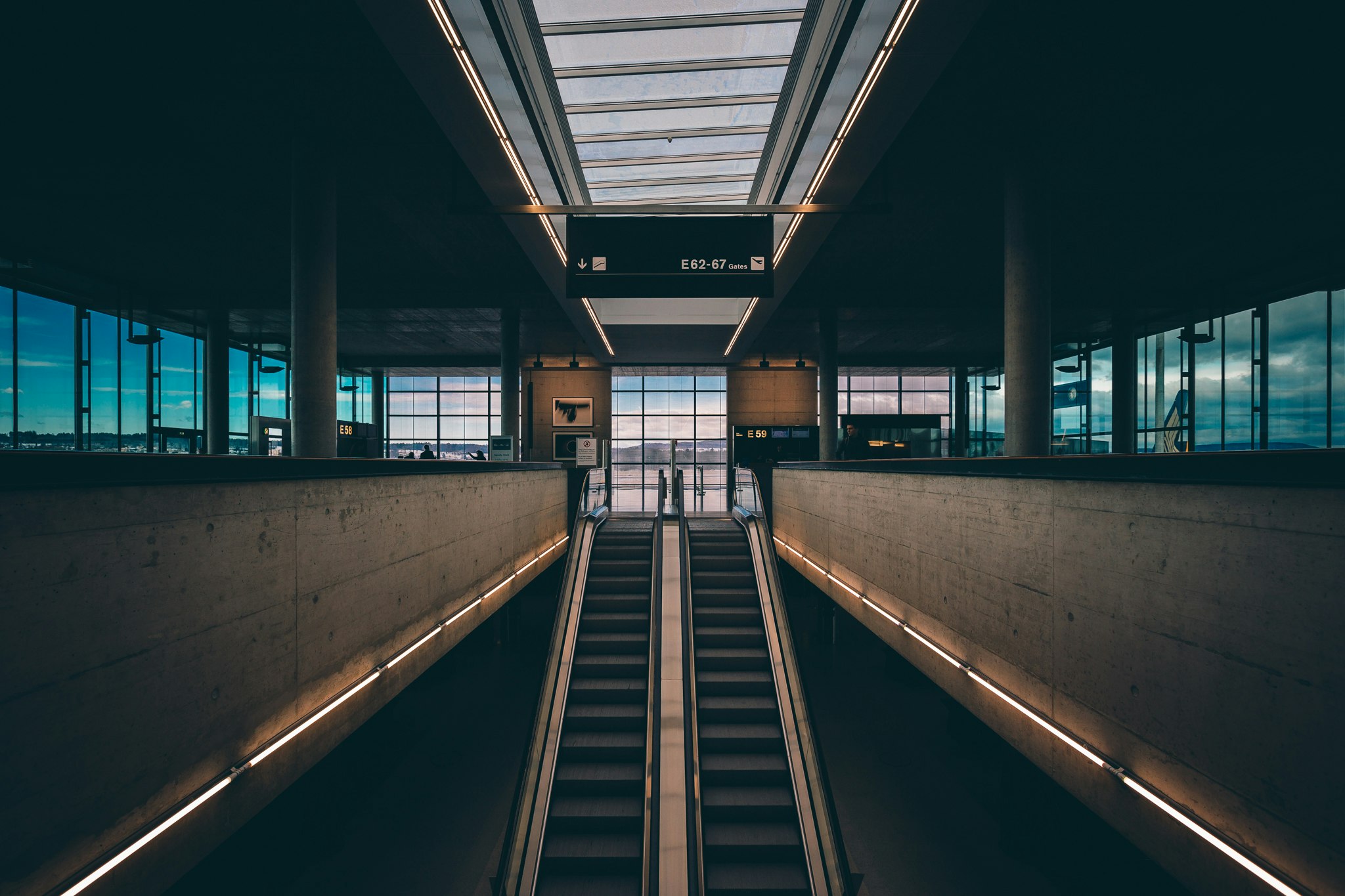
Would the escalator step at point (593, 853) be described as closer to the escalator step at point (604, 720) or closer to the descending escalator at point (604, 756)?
the descending escalator at point (604, 756)

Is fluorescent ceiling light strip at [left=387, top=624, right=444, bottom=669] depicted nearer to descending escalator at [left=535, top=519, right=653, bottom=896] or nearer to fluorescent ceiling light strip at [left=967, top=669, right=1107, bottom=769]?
descending escalator at [left=535, top=519, right=653, bottom=896]

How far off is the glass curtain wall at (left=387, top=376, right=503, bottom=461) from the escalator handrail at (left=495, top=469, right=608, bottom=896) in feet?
67.2

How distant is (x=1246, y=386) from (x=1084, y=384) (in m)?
→ 6.25

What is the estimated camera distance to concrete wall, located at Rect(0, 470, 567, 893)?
2477mm

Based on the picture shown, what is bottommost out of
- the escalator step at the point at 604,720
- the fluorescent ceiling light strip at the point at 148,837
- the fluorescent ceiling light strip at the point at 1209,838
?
the escalator step at the point at 604,720

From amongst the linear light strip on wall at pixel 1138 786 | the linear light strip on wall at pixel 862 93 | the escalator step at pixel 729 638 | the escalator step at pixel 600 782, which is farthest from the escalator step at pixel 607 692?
the linear light strip on wall at pixel 862 93

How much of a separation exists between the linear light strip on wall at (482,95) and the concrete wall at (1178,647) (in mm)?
6159

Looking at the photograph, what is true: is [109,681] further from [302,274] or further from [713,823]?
[302,274]

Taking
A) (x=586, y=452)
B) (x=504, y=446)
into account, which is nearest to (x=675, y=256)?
(x=504, y=446)

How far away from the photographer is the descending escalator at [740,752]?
5.95 m

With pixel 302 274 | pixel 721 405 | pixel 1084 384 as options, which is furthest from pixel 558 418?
pixel 1084 384

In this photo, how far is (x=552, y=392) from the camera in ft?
78.6

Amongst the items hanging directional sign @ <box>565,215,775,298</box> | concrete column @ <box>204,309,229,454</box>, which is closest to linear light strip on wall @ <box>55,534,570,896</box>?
hanging directional sign @ <box>565,215,775,298</box>

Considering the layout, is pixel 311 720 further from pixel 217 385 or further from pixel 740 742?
pixel 217 385
